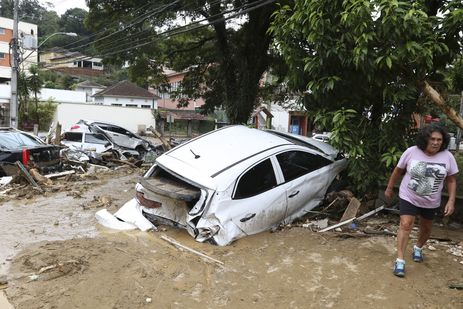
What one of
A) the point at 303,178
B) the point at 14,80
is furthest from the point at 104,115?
the point at 303,178

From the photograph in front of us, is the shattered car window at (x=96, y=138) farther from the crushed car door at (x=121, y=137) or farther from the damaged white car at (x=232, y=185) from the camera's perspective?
the damaged white car at (x=232, y=185)

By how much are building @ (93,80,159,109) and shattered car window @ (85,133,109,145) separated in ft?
124

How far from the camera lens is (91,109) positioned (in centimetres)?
4059

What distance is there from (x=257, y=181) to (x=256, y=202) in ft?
1.04

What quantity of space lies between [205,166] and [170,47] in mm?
15907

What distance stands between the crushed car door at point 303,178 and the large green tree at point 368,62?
46 centimetres

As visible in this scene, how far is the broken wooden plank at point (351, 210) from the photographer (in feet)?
22.1

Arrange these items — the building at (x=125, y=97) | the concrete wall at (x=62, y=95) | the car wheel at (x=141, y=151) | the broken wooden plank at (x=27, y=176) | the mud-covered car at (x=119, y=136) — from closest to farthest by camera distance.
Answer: the broken wooden plank at (x=27, y=176) < the mud-covered car at (x=119, y=136) < the car wheel at (x=141, y=151) < the concrete wall at (x=62, y=95) < the building at (x=125, y=97)

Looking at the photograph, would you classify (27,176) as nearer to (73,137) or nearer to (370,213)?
(370,213)

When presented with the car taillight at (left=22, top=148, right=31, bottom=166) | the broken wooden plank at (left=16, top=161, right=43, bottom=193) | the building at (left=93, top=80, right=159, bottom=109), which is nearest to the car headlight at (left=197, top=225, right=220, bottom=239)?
the broken wooden plank at (left=16, top=161, right=43, bottom=193)

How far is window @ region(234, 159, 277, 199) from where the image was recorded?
6.14 metres

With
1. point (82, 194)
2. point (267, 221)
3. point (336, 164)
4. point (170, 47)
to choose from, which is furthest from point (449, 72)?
point (170, 47)

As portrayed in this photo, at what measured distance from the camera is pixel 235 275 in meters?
5.04

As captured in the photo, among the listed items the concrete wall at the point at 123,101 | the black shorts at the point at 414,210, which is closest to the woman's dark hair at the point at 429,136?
the black shorts at the point at 414,210
